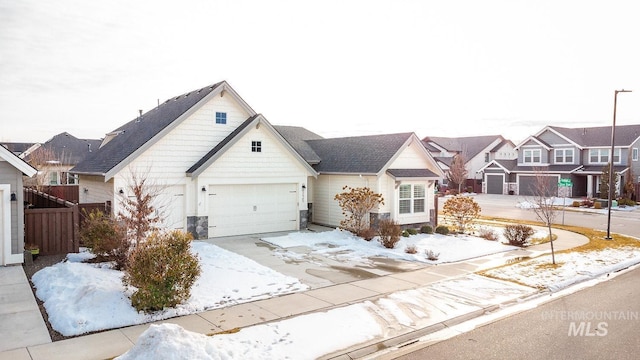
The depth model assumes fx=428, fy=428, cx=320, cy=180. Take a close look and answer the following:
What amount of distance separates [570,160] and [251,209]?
1653 inches

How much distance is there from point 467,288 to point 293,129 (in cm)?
2182

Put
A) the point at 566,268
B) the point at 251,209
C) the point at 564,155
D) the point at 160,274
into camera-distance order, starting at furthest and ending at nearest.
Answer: the point at 564,155 < the point at 251,209 < the point at 566,268 < the point at 160,274

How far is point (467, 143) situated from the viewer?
65.2m

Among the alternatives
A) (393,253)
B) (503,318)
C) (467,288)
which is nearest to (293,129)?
(393,253)

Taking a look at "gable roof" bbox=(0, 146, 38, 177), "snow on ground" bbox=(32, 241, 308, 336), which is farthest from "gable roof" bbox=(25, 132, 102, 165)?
"snow on ground" bbox=(32, 241, 308, 336)

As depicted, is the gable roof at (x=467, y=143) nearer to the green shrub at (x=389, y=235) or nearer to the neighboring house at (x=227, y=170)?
the neighboring house at (x=227, y=170)

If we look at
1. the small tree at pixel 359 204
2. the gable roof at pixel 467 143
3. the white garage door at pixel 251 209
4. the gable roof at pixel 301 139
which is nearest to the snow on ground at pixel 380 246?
the small tree at pixel 359 204

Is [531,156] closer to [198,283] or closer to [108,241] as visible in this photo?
[198,283]

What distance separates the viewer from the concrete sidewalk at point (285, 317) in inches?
298

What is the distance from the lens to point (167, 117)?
64.7 feet

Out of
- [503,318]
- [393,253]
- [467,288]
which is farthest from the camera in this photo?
[393,253]

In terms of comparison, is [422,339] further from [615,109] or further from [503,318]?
[615,109]

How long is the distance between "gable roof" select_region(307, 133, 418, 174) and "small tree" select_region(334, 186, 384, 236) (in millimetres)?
1310

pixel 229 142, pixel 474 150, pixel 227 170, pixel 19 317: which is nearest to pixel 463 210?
pixel 227 170
